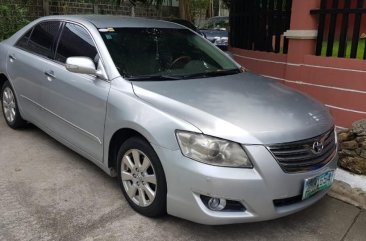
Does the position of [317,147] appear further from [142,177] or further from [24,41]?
[24,41]

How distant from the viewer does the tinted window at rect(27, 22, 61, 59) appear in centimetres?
450

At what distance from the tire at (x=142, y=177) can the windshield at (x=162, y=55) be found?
0.65 m

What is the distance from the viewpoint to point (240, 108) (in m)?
3.06

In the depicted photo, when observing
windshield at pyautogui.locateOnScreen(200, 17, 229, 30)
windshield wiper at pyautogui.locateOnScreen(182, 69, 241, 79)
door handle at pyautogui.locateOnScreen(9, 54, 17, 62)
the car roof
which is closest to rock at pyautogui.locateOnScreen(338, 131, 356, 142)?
windshield wiper at pyautogui.locateOnScreen(182, 69, 241, 79)

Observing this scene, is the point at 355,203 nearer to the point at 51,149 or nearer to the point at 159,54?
the point at 159,54

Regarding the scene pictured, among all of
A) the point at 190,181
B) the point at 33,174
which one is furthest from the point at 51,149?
the point at 190,181

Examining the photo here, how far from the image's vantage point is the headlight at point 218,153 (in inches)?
108

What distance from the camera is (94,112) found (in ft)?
11.8

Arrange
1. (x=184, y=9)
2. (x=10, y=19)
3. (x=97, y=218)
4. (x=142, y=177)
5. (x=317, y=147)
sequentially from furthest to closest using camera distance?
1. (x=184, y=9)
2. (x=10, y=19)
3. (x=97, y=218)
4. (x=142, y=177)
5. (x=317, y=147)

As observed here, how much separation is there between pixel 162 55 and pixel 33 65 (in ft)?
5.42

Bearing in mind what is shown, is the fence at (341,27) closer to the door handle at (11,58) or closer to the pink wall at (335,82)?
the pink wall at (335,82)

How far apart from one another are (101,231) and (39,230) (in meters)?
0.46

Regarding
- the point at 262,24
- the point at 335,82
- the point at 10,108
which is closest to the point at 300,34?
the point at 335,82

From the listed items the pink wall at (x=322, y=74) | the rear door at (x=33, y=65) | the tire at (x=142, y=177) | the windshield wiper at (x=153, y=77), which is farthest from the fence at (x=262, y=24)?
the tire at (x=142, y=177)
